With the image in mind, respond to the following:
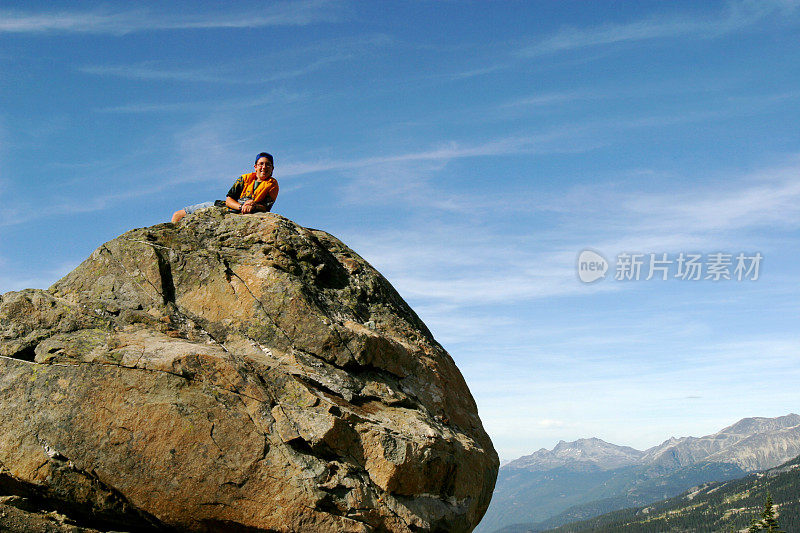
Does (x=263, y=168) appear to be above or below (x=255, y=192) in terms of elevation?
above

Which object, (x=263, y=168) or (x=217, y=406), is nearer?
(x=217, y=406)

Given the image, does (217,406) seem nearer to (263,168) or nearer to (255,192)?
(255,192)

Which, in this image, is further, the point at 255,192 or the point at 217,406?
the point at 255,192

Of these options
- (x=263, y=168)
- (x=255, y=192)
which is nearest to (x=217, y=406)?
(x=255, y=192)

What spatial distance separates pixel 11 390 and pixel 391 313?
8808mm

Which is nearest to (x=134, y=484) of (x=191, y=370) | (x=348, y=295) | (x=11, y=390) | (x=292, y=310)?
(x=191, y=370)

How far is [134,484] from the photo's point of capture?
35.7ft

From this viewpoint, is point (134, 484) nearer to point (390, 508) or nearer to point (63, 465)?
point (63, 465)

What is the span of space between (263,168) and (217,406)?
8.05 metres

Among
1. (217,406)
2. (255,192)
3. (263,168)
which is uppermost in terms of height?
(263,168)

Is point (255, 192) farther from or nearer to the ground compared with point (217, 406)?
farther from the ground

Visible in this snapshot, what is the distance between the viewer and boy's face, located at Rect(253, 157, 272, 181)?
55.5 feet

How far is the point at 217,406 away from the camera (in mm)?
11125

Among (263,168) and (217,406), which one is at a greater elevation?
(263,168)
